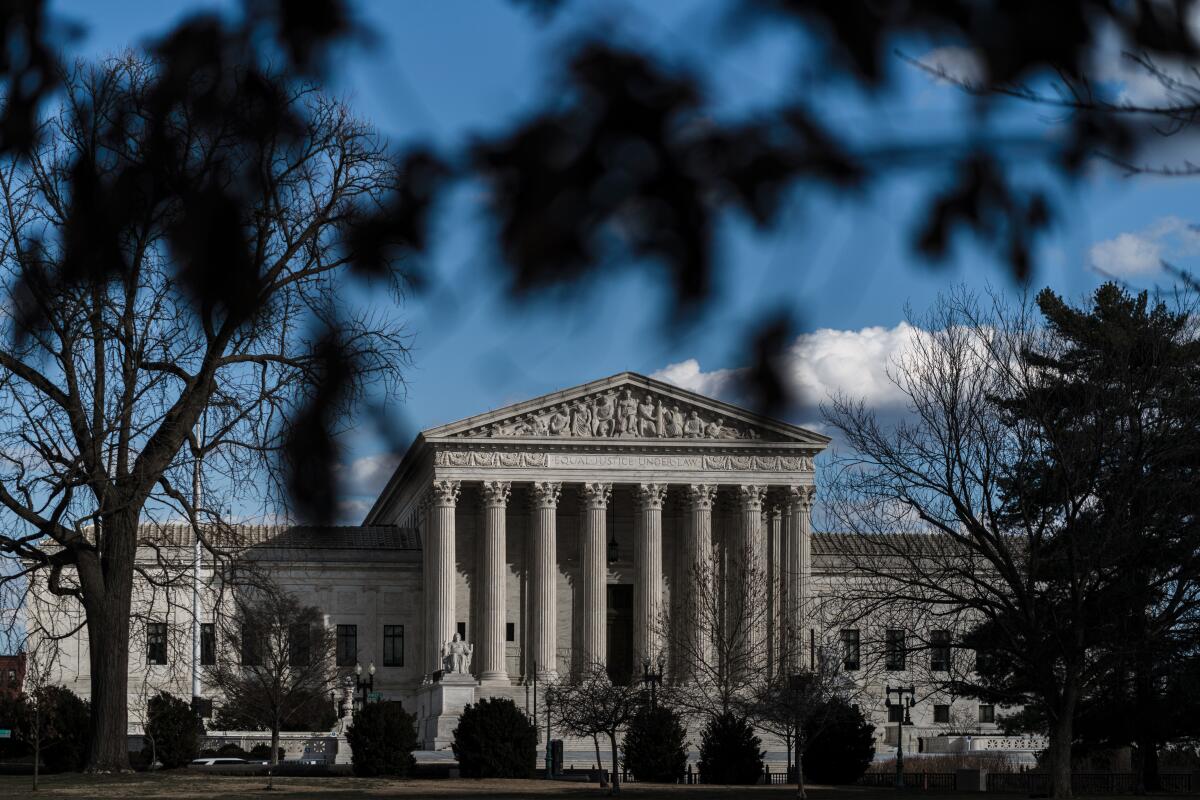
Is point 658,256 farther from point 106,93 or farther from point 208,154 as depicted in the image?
point 106,93

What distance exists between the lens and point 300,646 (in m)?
83.3

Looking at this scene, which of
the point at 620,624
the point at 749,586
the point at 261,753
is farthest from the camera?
the point at 620,624

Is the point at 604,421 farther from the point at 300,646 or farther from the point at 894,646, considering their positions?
the point at 894,646

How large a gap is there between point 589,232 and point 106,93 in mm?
2064

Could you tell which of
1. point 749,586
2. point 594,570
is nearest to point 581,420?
point 594,570

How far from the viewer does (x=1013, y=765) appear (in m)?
71.0

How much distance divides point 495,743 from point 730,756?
25.4 feet

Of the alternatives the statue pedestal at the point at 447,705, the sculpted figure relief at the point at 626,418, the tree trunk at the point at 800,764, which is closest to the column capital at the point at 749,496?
the sculpted figure relief at the point at 626,418

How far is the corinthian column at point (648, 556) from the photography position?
90.4 metres

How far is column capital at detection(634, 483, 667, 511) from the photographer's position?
90.8 m

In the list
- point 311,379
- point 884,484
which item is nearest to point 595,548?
point 884,484

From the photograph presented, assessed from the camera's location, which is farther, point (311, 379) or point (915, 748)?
point (915, 748)

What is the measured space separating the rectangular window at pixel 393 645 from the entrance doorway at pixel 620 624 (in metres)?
12.1

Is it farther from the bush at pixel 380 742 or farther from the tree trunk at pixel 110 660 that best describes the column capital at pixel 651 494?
the tree trunk at pixel 110 660
